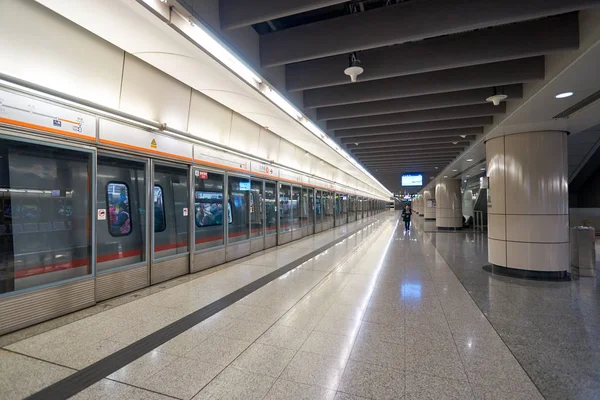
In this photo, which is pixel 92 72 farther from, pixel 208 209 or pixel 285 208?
pixel 285 208

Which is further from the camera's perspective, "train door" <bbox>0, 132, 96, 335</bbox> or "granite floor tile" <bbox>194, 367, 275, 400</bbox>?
"train door" <bbox>0, 132, 96, 335</bbox>

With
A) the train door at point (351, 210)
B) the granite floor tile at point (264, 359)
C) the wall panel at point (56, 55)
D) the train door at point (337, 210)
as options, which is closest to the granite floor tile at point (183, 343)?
the granite floor tile at point (264, 359)

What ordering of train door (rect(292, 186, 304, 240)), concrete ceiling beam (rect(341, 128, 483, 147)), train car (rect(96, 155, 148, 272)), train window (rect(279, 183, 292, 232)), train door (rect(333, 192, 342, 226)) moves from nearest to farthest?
train car (rect(96, 155, 148, 272)) → concrete ceiling beam (rect(341, 128, 483, 147)) → train window (rect(279, 183, 292, 232)) → train door (rect(292, 186, 304, 240)) → train door (rect(333, 192, 342, 226))

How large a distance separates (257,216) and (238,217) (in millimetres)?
941

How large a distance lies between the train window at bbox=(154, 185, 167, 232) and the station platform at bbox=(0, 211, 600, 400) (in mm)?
1311

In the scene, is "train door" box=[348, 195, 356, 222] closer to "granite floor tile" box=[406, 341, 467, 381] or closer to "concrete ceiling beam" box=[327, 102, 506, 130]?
"concrete ceiling beam" box=[327, 102, 506, 130]

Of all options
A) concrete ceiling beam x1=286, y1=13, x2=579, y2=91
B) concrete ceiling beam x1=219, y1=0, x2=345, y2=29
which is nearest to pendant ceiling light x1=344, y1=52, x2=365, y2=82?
concrete ceiling beam x1=286, y1=13, x2=579, y2=91

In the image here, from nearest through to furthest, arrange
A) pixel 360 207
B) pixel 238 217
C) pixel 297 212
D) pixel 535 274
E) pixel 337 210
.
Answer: pixel 535 274 < pixel 238 217 < pixel 297 212 < pixel 337 210 < pixel 360 207

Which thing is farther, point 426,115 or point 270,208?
point 270,208

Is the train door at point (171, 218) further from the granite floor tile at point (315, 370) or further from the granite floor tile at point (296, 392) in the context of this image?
the granite floor tile at point (296, 392)

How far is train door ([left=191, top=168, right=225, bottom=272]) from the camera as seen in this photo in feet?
20.4

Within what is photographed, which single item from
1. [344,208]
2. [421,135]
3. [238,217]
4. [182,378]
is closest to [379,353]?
[182,378]

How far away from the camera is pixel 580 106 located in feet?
14.3

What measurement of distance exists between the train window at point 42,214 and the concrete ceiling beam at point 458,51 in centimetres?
356
